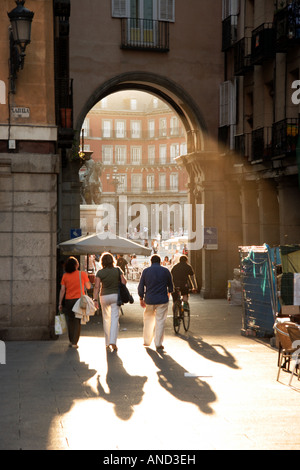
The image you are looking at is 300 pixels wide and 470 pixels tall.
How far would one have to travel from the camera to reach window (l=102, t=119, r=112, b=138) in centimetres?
10212

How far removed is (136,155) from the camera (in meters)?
104

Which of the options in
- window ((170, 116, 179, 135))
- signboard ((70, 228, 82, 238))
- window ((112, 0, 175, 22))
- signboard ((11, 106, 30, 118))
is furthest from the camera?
window ((170, 116, 179, 135))

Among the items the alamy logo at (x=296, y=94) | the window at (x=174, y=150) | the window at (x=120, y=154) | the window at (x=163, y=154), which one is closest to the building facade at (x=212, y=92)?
the alamy logo at (x=296, y=94)

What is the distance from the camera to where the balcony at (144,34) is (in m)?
27.1

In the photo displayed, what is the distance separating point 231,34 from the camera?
1073 inches

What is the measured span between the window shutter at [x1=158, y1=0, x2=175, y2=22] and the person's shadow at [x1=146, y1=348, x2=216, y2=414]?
1718 centimetres

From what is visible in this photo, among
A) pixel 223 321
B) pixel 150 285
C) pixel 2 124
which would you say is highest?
pixel 2 124

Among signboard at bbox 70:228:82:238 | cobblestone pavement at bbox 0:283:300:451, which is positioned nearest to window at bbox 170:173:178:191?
signboard at bbox 70:228:82:238

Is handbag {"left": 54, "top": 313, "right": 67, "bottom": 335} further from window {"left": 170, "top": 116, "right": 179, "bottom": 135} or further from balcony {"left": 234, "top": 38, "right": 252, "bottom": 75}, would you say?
window {"left": 170, "top": 116, "right": 179, "bottom": 135}

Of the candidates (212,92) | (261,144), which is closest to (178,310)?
(261,144)

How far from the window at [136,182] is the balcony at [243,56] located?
253 feet

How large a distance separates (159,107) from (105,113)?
6.68 m
